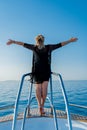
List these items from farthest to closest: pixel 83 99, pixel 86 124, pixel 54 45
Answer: pixel 83 99, pixel 86 124, pixel 54 45

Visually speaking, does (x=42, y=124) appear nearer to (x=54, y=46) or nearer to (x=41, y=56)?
(x=41, y=56)

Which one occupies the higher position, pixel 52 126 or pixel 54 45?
pixel 54 45

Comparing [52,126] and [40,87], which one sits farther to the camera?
[52,126]

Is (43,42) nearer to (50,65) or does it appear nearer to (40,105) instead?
(50,65)

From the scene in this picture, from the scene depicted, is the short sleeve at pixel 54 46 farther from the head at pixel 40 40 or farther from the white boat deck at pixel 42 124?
the white boat deck at pixel 42 124

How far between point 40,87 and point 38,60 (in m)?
0.50

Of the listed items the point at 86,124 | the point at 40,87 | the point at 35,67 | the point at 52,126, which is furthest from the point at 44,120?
the point at 35,67

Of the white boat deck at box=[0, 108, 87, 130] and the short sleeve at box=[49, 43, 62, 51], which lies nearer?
the short sleeve at box=[49, 43, 62, 51]

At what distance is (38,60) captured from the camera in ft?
13.4

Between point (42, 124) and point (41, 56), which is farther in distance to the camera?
point (42, 124)

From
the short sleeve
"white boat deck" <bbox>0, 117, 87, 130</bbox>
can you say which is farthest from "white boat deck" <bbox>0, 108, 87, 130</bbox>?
the short sleeve

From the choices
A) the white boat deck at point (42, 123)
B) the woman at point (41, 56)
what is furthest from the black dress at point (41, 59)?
the white boat deck at point (42, 123)

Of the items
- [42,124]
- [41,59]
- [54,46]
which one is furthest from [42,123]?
[54,46]

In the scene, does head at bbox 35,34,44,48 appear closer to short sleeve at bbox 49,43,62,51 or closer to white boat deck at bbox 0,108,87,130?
short sleeve at bbox 49,43,62,51
